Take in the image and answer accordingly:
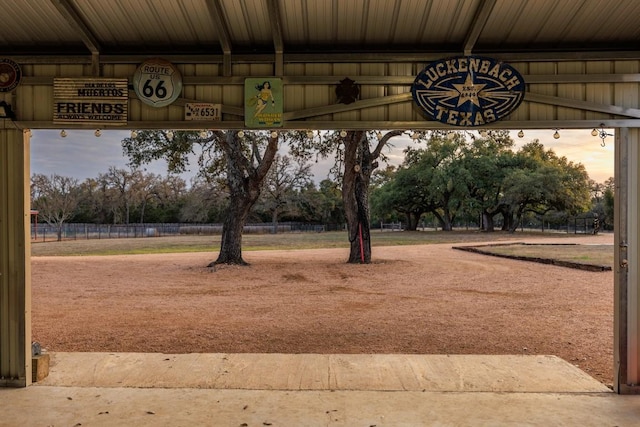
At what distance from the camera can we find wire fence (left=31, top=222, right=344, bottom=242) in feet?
127

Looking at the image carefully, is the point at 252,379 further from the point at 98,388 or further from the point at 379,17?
the point at 379,17

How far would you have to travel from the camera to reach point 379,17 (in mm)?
4191

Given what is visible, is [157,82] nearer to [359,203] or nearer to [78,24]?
[78,24]

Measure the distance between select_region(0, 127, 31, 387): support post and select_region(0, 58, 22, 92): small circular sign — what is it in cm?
44

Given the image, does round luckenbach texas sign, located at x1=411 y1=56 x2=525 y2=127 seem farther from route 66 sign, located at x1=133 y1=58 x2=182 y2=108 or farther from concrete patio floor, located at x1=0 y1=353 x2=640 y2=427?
concrete patio floor, located at x1=0 y1=353 x2=640 y2=427

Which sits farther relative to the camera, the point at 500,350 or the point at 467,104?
the point at 500,350

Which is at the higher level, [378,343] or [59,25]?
[59,25]

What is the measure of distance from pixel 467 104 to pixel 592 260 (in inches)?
570

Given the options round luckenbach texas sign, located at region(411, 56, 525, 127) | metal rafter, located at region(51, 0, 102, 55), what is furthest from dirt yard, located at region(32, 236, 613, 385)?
metal rafter, located at region(51, 0, 102, 55)

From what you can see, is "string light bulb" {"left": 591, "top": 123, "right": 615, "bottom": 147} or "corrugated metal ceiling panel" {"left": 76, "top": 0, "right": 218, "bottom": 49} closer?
"corrugated metal ceiling panel" {"left": 76, "top": 0, "right": 218, "bottom": 49}

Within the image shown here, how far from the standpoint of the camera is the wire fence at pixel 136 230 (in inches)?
1521

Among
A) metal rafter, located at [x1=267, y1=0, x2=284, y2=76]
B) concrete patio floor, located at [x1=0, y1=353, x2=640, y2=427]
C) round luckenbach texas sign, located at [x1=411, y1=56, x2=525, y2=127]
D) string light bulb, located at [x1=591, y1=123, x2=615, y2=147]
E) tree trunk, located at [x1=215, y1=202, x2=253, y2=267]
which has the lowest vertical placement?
concrete patio floor, located at [x1=0, y1=353, x2=640, y2=427]

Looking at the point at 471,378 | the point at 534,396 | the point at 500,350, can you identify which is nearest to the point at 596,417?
the point at 534,396

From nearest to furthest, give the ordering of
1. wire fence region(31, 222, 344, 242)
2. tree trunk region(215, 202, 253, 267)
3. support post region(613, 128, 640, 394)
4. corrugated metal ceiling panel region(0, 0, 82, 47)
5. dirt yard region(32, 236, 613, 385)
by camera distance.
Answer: corrugated metal ceiling panel region(0, 0, 82, 47), support post region(613, 128, 640, 394), dirt yard region(32, 236, 613, 385), tree trunk region(215, 202, 253, 267), wire fence region(31, 222, 344, 242)
